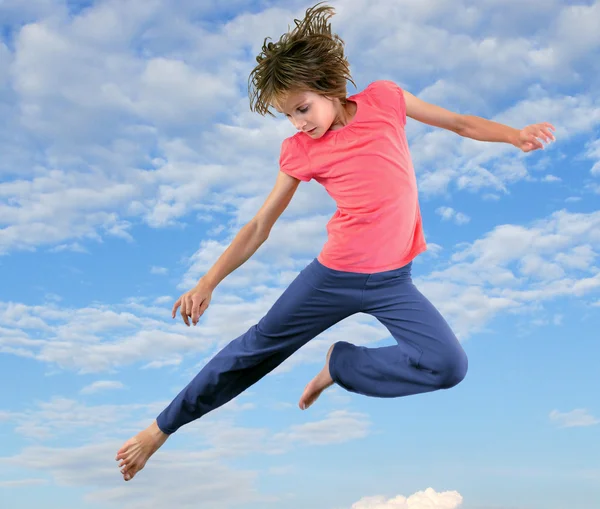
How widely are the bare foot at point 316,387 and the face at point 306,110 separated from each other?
140 centimetres

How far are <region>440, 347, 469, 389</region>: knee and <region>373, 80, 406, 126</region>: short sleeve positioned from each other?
1.35 meters

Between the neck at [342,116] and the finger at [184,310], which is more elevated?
the neck at [342,116]

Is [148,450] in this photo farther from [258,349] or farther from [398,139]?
[398,139]

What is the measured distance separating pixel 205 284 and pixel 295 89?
4.01 feet

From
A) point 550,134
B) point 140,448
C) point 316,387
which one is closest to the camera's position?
point 550,134

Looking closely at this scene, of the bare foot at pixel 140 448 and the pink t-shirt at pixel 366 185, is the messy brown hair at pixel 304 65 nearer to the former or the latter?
the pink t-shirt at pixel 366 185

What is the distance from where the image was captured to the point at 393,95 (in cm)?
477

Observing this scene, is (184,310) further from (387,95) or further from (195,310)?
(387,95)

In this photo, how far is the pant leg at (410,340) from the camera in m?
4.52

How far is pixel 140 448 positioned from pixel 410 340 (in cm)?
186

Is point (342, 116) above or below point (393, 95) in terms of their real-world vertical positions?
below

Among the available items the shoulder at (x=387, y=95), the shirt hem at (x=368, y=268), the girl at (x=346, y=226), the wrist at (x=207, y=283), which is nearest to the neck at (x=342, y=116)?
the girl at (x=346, y=226)

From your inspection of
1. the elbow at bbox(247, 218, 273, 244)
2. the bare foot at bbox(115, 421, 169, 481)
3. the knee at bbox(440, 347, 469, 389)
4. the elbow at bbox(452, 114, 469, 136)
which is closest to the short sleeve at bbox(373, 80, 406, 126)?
the elbow at bbox(452, 114, 469, 136)

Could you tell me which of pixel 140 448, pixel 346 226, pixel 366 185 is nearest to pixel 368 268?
pixel 346 226
